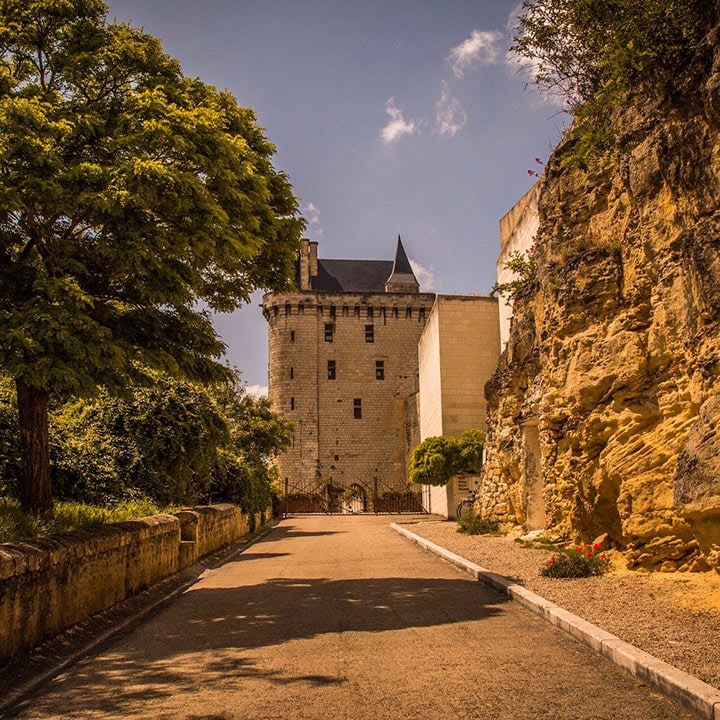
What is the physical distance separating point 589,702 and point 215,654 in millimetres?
3091

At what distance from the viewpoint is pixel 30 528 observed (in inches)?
291

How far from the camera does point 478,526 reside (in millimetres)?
18156

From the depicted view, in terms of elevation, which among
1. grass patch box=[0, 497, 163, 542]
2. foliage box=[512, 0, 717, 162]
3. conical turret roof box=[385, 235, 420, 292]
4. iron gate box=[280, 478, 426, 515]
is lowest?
iron gate box=[280, 478, 426, 515]

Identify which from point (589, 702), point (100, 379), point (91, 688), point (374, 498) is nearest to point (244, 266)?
point (100, 379)

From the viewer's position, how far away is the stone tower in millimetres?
57469

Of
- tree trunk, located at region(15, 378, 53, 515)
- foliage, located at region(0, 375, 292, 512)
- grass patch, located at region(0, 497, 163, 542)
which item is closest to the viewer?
grass patch, located at region(0, 497, 163, 542)

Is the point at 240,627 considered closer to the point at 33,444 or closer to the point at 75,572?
the point at 75,572

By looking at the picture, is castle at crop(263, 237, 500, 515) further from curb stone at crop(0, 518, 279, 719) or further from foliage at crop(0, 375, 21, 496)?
curb stone at crop(0, 518, 279, 719)

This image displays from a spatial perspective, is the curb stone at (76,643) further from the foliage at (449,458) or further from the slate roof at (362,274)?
the slate roof at (362,274)

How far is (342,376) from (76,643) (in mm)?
53762

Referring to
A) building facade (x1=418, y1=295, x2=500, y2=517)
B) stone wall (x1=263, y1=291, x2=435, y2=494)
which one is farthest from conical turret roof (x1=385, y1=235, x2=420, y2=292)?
building facade (x1=418, y1=295, x2=500, y2=517)

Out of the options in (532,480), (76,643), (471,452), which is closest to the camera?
(76,643)

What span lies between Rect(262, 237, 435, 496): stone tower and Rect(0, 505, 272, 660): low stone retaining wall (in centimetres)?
4506

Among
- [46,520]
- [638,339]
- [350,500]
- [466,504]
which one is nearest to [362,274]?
[350,500]
